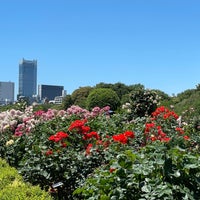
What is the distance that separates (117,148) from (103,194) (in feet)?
6.76

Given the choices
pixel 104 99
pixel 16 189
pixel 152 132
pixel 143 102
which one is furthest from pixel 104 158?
pixel 104 99

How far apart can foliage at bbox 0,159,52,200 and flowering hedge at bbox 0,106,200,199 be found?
8.1 inches

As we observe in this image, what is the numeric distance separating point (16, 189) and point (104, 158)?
1508 millimetres

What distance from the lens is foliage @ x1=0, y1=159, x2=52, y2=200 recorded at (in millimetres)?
4410

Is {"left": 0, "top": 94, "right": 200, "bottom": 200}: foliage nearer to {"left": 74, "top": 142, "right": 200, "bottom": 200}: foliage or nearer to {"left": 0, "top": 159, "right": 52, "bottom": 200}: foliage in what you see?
{"left": 74, "top": 142, "right": 200, "bottom": 200}: foliage

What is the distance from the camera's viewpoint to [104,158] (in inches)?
231

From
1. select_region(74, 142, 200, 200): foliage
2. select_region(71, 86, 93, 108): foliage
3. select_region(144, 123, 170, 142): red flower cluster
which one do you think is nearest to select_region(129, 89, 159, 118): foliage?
select_region(144, 123, 170, 142): red flower cluster

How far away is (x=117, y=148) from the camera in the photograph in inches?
209

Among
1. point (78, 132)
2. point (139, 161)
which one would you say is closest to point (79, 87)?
point (78, 132)

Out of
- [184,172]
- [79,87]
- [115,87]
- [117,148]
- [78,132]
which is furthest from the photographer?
[115,87]

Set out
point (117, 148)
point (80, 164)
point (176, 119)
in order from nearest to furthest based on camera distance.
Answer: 1. point (117, 148)
2. point (80, 164)
3. point (176, 119)

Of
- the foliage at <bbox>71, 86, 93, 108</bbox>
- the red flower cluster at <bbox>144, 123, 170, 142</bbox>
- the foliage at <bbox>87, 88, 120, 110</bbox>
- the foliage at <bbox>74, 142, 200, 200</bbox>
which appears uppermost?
the foliage at <bbox>71, 86, 93, 108</bbox>

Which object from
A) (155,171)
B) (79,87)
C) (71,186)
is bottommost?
(71,186)

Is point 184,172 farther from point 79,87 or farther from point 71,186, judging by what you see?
point 79,87
